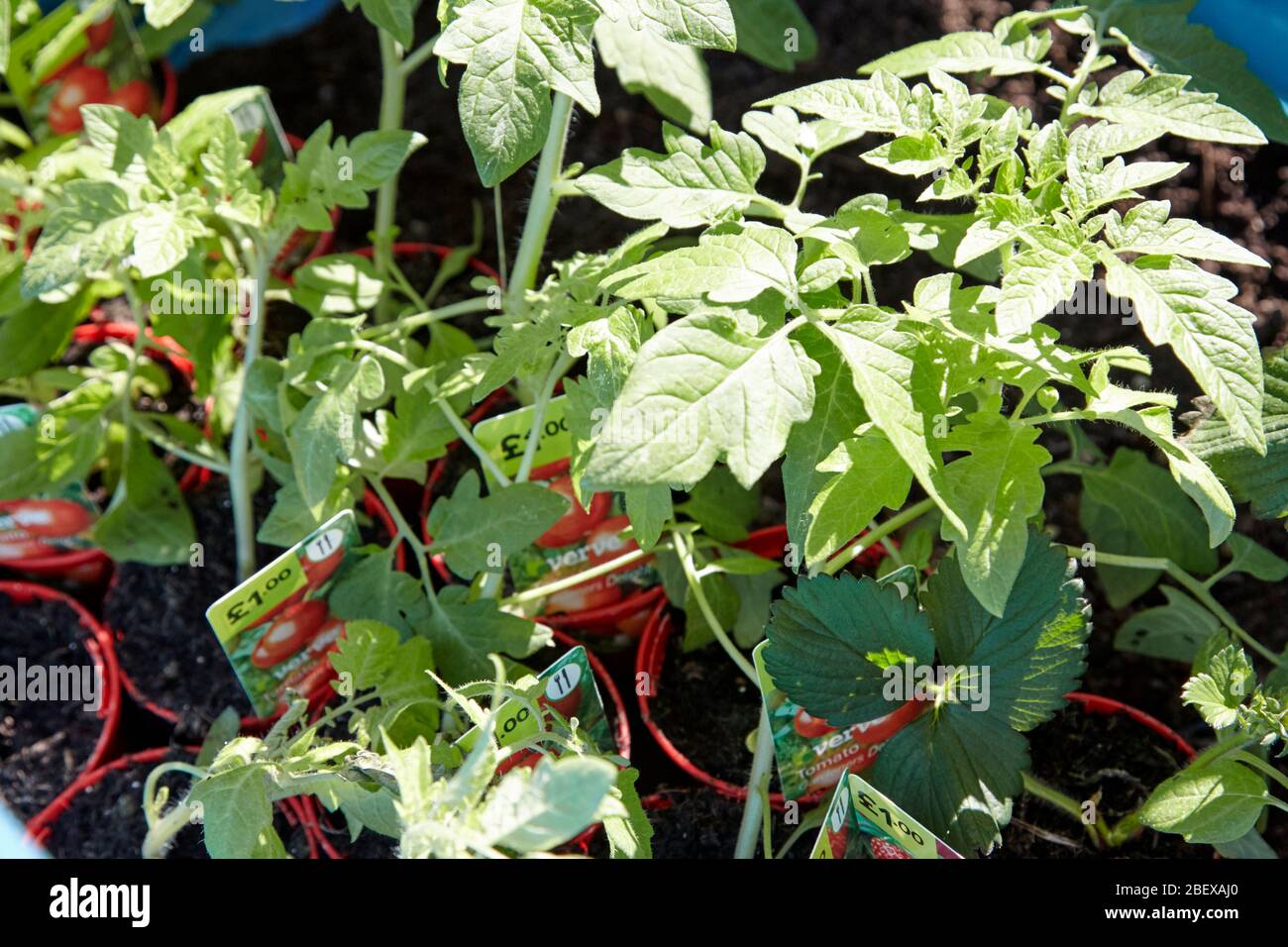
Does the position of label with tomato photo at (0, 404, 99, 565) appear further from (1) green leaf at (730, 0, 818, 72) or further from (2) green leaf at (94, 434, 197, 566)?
(1) green leaf at (730, 0, 818, 72)

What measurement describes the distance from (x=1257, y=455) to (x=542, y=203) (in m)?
0.90

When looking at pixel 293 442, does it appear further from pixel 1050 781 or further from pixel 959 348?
pixel 1050 781

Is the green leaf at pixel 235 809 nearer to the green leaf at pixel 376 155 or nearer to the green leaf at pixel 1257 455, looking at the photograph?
the green leaf at pixel 376 155

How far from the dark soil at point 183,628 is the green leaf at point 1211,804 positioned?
3.92 ft

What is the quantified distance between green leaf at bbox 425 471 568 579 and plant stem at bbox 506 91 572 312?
250mm

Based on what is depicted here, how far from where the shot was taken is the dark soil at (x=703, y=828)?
5.02 ft

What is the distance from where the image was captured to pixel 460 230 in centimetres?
220

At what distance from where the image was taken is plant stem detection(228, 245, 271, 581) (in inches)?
62.0

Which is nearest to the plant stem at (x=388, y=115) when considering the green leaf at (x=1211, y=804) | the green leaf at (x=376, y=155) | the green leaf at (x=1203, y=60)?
the green leaf at (x=376, y=155)

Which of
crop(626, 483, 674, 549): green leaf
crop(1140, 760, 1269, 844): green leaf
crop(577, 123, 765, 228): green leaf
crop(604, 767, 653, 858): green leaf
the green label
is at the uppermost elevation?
crop(577, 123, 765, 228): green leaf

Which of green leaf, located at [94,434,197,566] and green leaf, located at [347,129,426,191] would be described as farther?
green leaf, located at [94,434,197,566]

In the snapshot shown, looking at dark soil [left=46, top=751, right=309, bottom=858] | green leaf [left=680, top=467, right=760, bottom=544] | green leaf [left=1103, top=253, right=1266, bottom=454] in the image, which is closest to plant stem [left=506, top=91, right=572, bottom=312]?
green leaf [left=680, top=467, right=760, bottom=544]

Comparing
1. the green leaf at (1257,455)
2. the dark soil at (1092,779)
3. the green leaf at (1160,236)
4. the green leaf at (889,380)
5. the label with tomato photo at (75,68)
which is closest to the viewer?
the green leaf at (889,380)

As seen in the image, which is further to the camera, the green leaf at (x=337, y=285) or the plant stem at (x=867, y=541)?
Result: the green leaf at (x=337, y=285)
